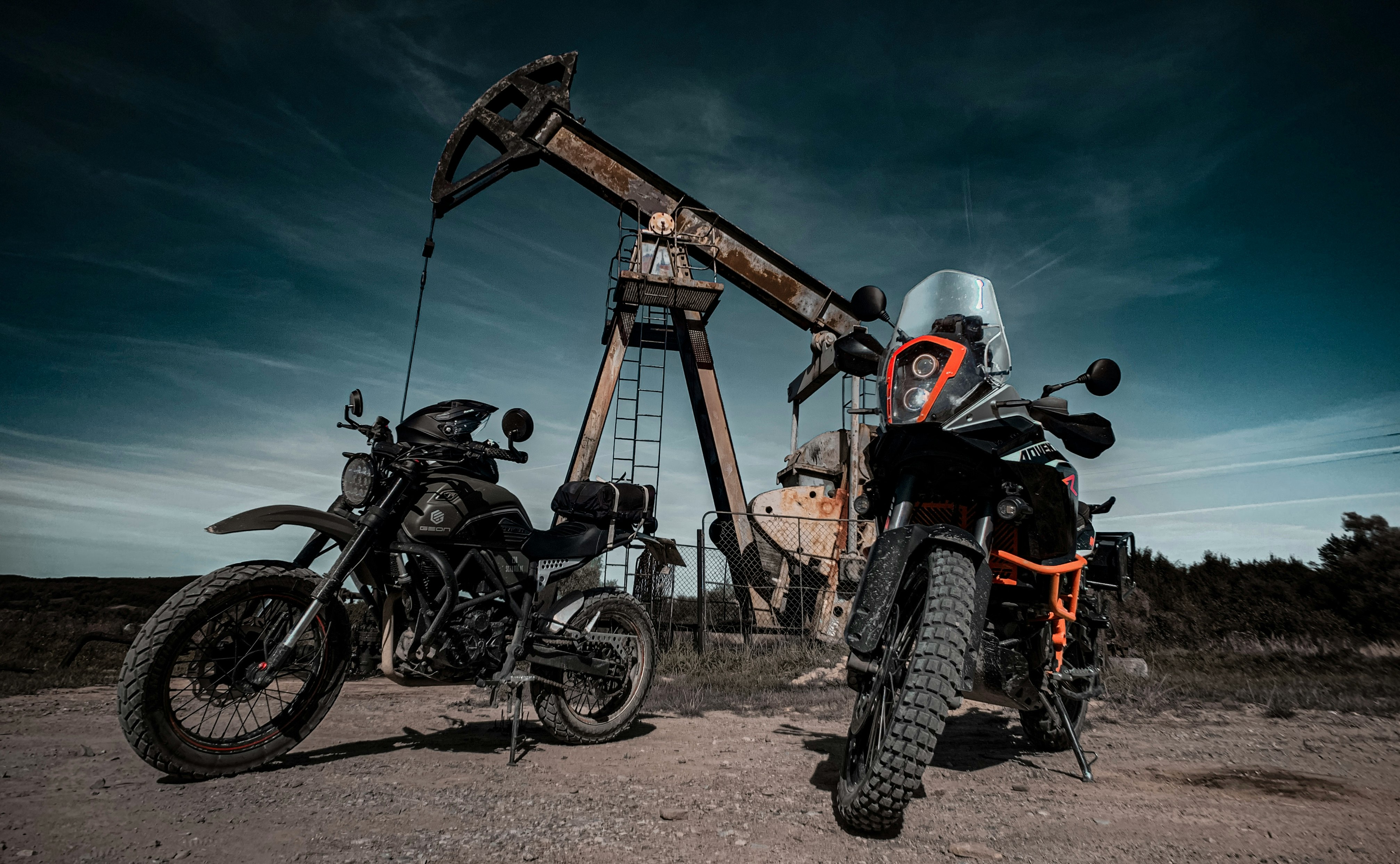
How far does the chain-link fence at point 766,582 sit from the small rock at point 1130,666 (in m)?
2.78

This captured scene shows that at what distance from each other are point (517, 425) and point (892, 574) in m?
2.24

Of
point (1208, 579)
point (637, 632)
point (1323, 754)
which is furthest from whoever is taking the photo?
point (1208, 579)

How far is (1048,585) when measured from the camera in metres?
3.02

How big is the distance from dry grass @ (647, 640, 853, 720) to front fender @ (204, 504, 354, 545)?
2815 millimetres

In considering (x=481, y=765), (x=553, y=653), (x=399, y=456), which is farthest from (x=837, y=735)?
(x=399, y=456)

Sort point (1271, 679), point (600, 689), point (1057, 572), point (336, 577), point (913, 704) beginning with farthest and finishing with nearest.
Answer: point (1271, 679), point (600, 689), point (336, 577), point (1057, 572), point (913, 704)

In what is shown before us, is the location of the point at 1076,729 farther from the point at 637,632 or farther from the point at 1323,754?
the point at 637,632

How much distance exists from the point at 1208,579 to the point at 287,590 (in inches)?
480

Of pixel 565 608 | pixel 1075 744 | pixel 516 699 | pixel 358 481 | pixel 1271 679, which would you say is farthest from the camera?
pixel 1271 679

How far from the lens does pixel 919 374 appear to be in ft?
8.86

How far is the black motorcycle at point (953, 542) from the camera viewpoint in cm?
216

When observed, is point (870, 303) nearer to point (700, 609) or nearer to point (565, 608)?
point (565, 608)

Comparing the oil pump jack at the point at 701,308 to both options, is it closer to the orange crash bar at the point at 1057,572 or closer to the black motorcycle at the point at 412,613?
the black motorcycle at the point at 412,613

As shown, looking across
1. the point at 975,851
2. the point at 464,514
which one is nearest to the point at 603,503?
the point at 464,514
